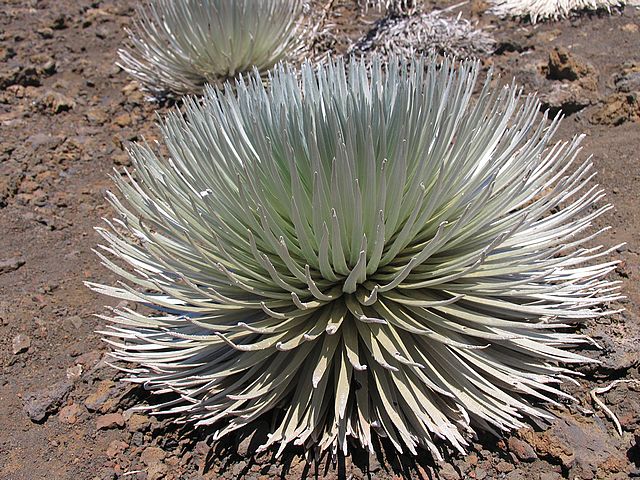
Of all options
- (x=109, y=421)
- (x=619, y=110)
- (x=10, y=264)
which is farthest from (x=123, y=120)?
(x=619, y=110)

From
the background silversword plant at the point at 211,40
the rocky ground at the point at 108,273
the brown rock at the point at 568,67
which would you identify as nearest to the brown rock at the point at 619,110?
the rocky ground at the point at 108,273

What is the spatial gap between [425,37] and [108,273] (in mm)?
2779

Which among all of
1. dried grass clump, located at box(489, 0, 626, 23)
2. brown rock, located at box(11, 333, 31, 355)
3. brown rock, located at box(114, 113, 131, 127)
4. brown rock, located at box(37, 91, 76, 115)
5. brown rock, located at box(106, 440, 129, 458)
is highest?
brown rock, located at box(37, 91, 76, 115)

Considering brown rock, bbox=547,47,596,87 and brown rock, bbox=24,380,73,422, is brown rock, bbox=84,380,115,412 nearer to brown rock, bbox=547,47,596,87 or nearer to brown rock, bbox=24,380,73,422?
brown rock, bbox=24,380,73,422

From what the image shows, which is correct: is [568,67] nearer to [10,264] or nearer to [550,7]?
[550,7]

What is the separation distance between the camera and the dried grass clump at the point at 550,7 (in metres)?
4.21

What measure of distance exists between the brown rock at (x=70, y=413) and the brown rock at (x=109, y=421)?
7 cm

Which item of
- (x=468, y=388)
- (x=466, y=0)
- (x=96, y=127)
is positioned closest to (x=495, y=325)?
(x=468, y=388)

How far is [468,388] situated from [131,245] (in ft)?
3.32

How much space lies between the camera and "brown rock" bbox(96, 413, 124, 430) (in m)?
1.67

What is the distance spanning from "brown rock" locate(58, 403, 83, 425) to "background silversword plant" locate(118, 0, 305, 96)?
2.20 m

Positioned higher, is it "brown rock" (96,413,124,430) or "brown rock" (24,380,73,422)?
"brown rock" (24,380,73,422)

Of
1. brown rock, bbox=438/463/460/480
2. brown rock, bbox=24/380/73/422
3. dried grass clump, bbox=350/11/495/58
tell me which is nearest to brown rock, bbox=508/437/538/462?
brown rock, bbox=438/463/460/480

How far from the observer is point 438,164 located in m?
1.58
